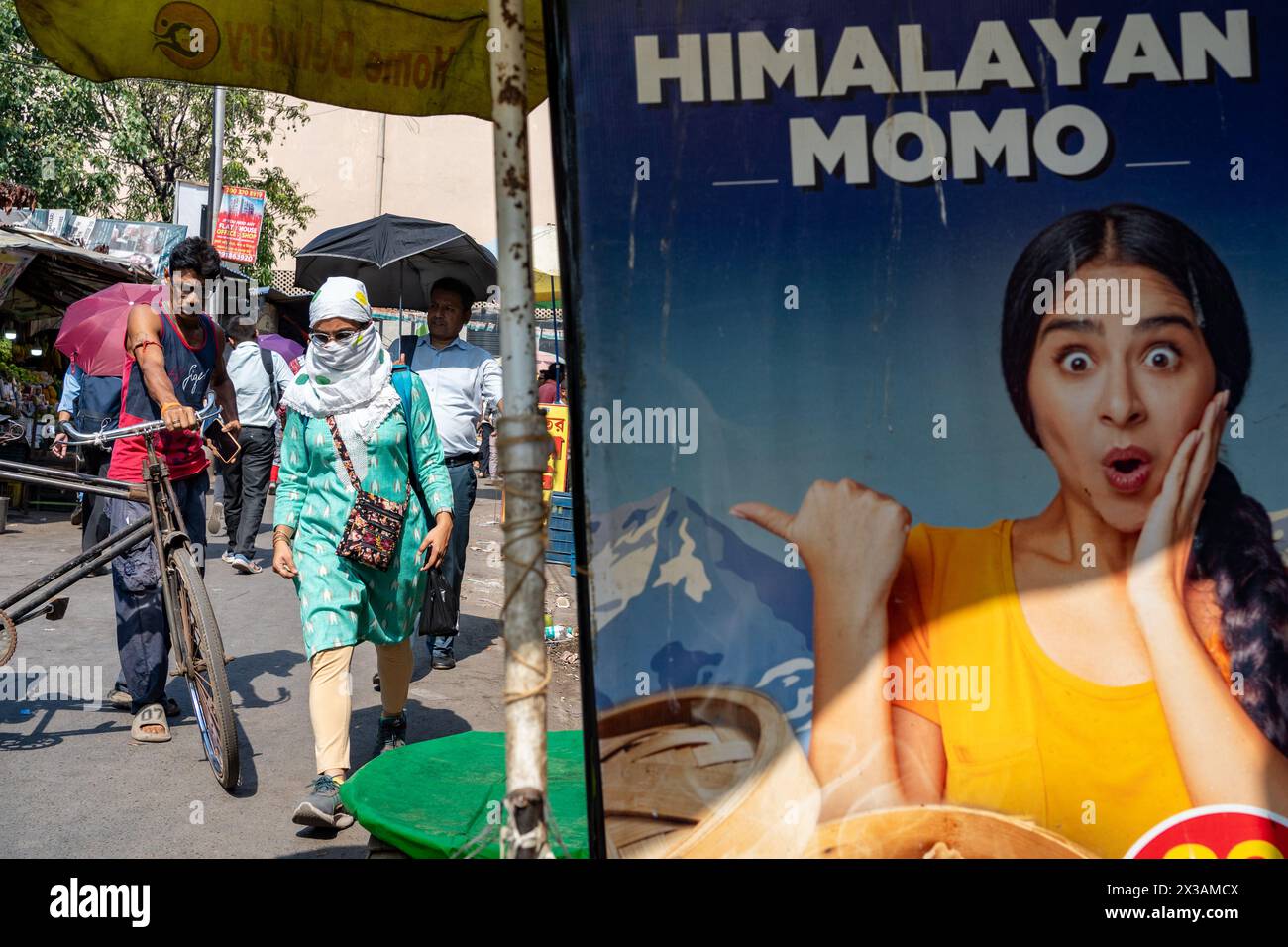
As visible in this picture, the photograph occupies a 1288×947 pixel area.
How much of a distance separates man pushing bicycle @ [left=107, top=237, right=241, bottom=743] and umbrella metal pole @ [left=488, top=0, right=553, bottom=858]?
2911mm

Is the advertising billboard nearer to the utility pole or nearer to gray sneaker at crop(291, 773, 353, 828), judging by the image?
gray sneaker at crop(291, 773, 353, 828)

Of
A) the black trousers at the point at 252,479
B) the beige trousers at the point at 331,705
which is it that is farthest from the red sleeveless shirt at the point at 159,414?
the black trousers at the point at 252,479

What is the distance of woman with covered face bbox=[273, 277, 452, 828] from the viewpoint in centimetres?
416

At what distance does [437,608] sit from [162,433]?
1.68 metres

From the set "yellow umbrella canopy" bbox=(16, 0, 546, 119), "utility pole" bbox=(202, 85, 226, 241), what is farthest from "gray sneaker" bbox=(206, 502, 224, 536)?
"yellow umbrella canopy" bbox=(16, 0, 546, 119)

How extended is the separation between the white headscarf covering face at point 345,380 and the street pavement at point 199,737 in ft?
3.68

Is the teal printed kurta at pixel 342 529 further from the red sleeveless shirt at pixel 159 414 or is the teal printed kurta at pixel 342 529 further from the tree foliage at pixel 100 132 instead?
the tree foliage at pixel 100 132

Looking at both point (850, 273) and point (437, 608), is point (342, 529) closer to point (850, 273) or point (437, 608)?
point (437, 608)

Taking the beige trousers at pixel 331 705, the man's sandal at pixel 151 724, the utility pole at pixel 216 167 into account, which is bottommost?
the man's sandal at pixel 151 724

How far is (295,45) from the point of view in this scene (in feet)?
11.2

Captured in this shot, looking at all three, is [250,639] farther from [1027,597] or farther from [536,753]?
[1027,597]

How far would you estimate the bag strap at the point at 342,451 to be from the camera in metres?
4.33
